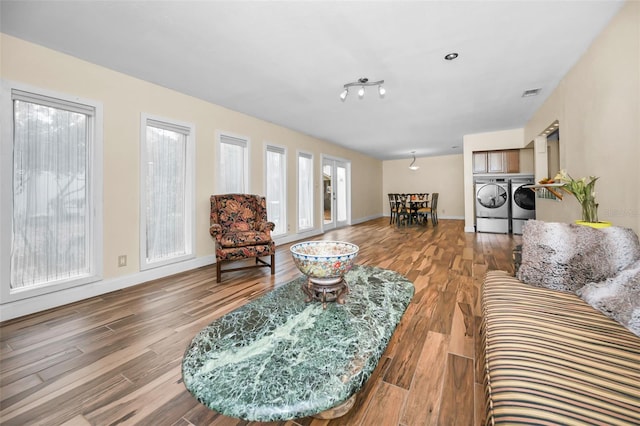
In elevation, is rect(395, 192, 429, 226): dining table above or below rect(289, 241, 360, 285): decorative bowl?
above

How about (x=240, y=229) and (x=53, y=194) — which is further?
(x=240, y=229)

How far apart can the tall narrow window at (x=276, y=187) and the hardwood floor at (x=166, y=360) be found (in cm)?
216

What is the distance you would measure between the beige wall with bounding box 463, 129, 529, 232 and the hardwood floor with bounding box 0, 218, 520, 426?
3627 mm

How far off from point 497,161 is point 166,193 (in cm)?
656

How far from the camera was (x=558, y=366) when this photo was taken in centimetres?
85

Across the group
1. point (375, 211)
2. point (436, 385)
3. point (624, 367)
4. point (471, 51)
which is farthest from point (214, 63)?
point (375, 211)

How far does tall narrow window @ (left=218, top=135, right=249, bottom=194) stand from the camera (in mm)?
3930

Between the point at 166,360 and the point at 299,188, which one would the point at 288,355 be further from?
the point at 299,188

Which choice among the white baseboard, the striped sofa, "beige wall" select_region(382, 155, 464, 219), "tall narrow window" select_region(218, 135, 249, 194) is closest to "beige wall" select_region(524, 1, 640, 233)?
the striped sofa

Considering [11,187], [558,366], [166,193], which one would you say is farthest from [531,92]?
[11,187]

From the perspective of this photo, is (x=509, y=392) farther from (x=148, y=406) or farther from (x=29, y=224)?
(x=29, y=224)

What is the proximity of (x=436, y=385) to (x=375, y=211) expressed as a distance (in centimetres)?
828

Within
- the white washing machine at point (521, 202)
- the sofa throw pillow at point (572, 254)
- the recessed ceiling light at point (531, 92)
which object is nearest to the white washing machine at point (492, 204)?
the white washing machine at point (521, 202)

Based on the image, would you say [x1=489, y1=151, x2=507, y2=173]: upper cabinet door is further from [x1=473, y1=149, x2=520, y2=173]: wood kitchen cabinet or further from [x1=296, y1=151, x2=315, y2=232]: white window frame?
[x1=296, y1=151, x2=315, y2=232]: white window frame
